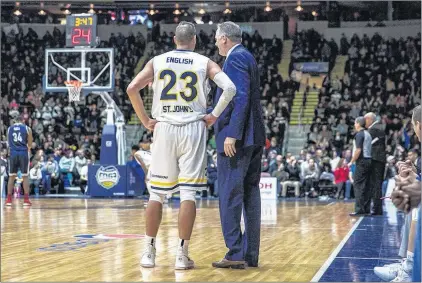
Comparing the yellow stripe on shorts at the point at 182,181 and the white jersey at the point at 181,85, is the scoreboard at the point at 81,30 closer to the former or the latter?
the white jersey at the point at 181,85

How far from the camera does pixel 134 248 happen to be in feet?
23.4

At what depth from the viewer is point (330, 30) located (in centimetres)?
3406

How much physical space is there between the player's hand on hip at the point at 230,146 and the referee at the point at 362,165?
761 cm

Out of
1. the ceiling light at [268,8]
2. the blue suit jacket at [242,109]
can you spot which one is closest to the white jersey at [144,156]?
the blue suit jacket at [242,109]

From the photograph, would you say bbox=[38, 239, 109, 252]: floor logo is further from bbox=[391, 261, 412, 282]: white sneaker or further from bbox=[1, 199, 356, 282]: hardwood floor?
bbox=[391, 261, 412, 282]: white sneaker

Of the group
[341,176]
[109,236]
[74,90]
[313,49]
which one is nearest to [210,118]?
[109,236]

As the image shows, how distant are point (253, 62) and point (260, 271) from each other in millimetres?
1602

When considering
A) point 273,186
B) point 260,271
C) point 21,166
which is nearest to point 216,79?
point 260,271

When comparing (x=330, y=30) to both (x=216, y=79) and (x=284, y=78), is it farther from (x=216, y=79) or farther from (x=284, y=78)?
(x=216, y=79)

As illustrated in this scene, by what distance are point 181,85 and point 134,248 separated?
6.43 ft

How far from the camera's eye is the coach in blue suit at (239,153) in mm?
5816

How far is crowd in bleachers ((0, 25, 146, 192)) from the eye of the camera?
23969 mm

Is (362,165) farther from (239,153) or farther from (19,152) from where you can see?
(239,153)

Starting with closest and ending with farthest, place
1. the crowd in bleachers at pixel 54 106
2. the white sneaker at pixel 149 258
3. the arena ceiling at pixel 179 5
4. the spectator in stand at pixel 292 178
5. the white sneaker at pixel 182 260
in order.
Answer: the white sneaker at pixel 182 260 < the white sneaker at pixel 149 258 < the spectator in stand at pixel 292 178 < the crowd in bleachers at pixel 54 106 < the arena ceiling at pixel 179 5
